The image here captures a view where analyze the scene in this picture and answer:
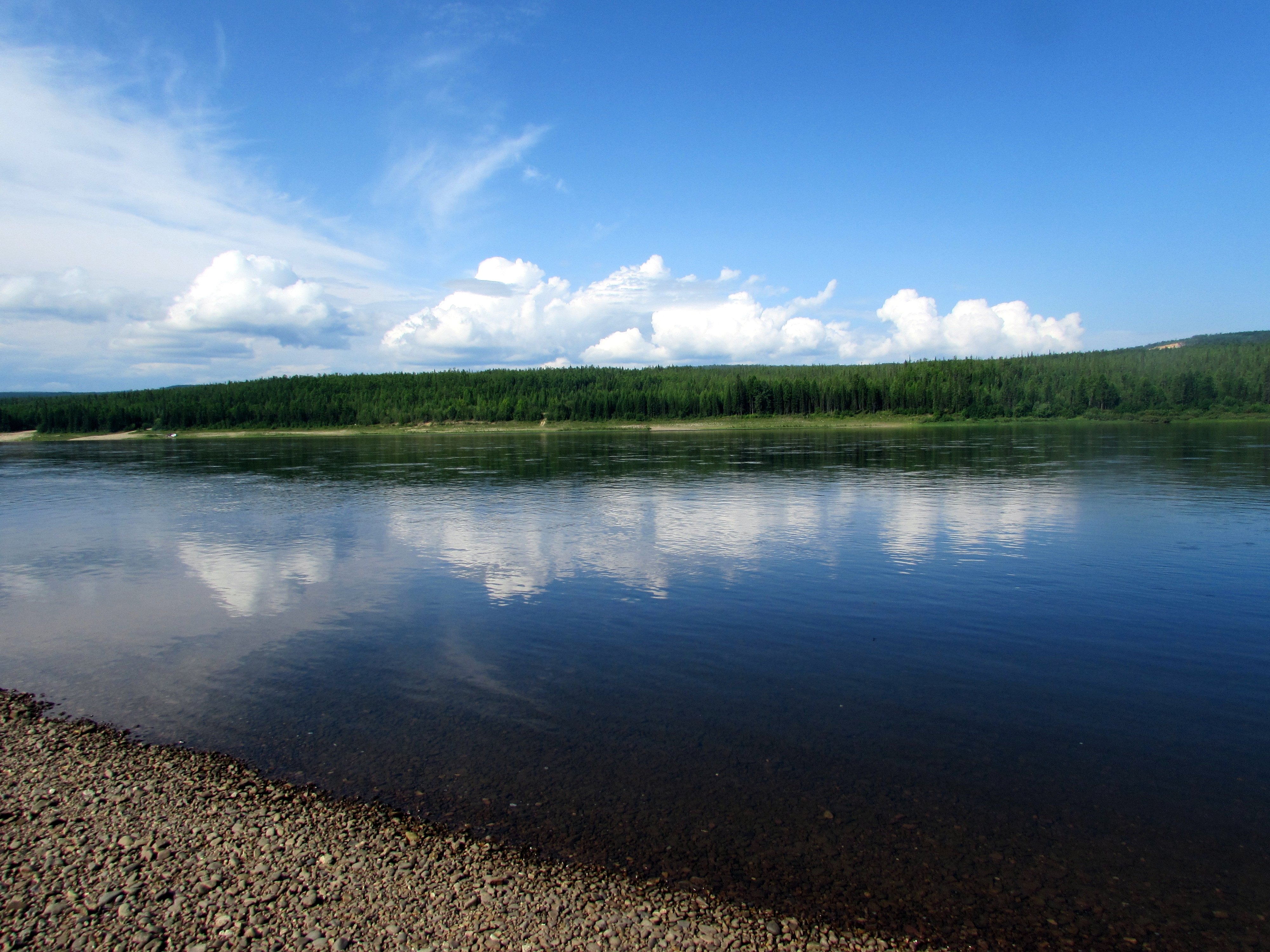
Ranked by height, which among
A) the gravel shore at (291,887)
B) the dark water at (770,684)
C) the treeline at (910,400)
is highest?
the treeline at (910,400)

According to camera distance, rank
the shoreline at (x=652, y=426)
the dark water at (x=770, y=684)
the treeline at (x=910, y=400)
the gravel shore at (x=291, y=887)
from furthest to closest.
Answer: the treeline at (x=910, y=400)
the shoreline at (x=652, y=426)
the dark water at (x=770, y=684)
the gravel shore at (x=291, y=887)

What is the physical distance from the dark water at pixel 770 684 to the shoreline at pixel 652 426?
413ft

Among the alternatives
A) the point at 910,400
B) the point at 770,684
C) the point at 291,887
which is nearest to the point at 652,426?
the point at 910,400

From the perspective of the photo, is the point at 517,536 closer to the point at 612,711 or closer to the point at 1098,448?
the point at 612,711

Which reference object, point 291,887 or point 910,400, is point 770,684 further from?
point 910,400

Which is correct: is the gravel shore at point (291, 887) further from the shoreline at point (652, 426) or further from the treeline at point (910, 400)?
the treeline at point (910, 400)

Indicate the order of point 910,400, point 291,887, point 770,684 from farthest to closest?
point 910,400
point 770,684
point 291,887

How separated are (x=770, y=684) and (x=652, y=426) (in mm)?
165616

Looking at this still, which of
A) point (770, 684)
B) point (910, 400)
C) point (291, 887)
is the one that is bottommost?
point (770, 684)

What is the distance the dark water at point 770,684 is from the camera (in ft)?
24.0

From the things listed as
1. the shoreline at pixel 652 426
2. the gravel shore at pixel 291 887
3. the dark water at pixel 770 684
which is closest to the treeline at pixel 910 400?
the shoreline at pixel 652 426

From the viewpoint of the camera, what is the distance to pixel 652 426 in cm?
17700

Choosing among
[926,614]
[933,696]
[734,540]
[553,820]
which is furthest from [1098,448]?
[553,820]

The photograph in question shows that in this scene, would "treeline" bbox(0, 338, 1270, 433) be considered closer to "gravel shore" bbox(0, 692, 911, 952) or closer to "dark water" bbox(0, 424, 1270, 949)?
"dark water" bbox(0, 424, 1270, 949)
